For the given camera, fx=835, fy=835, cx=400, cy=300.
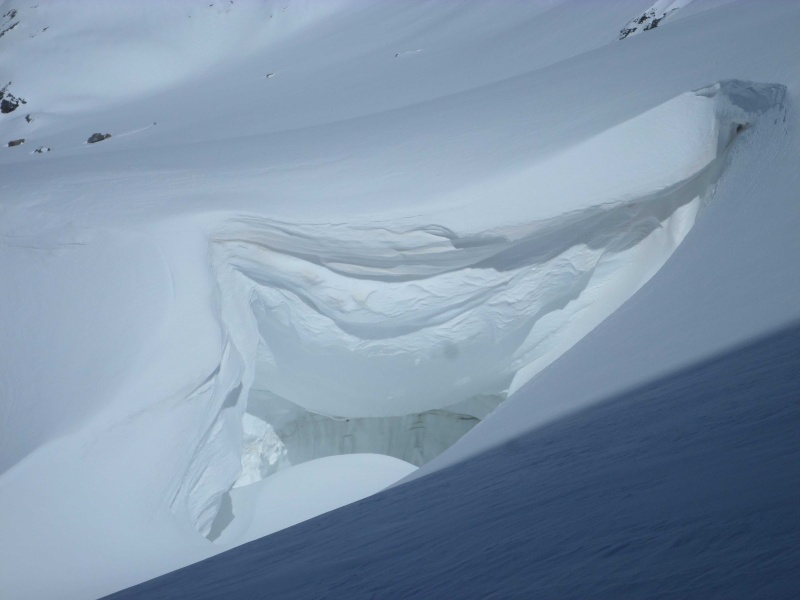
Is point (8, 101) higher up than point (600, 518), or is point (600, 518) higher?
point (600, 518)

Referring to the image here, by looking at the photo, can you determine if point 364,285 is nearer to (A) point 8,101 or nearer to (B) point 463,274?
(B) point 463,274

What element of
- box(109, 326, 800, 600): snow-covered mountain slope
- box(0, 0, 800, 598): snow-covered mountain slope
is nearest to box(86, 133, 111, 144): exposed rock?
box(0, 0, 800, 598): snow-covered mountain slope

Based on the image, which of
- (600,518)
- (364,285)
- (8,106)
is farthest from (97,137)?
(600,518)

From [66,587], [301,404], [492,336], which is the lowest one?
[301,404]

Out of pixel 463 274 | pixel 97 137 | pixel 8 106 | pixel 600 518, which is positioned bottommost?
pixel 463 274

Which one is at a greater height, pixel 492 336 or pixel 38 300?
pixel 38 300

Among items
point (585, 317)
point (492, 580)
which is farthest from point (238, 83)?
point (492, 580)

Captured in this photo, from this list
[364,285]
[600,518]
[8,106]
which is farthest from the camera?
[8,106]

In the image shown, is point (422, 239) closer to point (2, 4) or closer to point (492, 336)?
point (492, 336)

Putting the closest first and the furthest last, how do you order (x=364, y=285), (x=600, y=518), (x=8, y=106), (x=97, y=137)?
1. (x=600, y=518)
2. (x=364, y=285)
3. (x=97, y=137)
4. (x=8, y=106)
